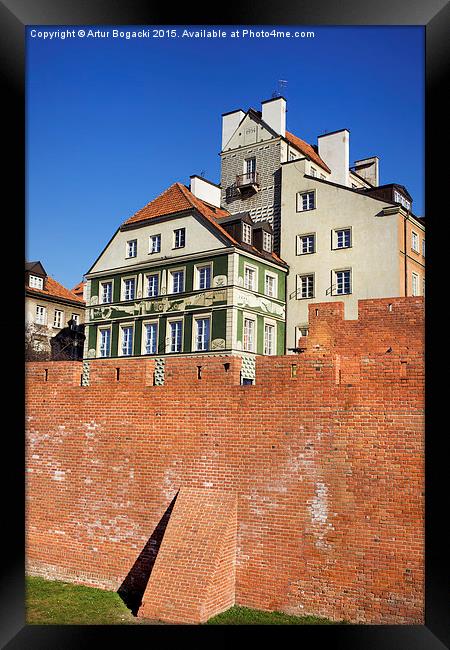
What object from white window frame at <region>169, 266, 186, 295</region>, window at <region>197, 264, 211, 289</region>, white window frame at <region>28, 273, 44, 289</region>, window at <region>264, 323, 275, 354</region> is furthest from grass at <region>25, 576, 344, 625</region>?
window at <region>264, 323, 275, 354</region>

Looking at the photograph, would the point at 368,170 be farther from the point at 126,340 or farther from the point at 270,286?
the point at 126,340

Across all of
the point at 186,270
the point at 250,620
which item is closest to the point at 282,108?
the point at 186,270

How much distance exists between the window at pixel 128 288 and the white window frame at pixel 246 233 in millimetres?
3511

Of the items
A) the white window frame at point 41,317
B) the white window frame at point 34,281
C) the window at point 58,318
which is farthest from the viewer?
the window at point 58,318

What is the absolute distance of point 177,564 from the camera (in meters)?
6.87

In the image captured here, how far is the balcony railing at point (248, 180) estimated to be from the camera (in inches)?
699

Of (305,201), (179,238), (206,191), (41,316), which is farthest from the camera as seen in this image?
(206,191)

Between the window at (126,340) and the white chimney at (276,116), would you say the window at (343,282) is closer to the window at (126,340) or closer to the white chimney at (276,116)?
the white chimney at (276,116)

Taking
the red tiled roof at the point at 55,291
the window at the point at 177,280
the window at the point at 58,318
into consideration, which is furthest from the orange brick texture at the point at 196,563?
the window at the point at 177,280

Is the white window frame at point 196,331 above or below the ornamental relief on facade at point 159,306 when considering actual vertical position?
below

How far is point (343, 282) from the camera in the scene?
52.9 feet
